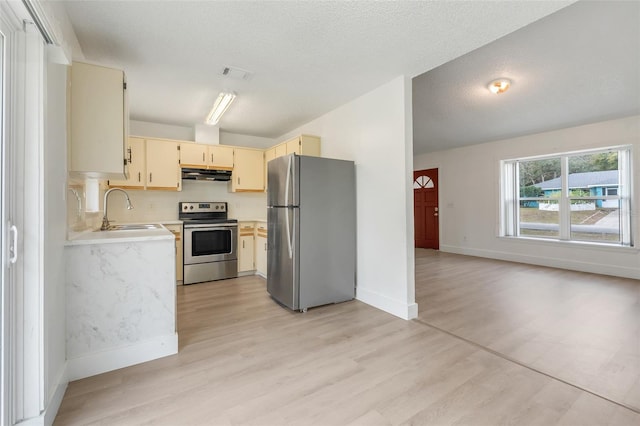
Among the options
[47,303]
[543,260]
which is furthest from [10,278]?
[543,260]

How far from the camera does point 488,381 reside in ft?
6.02

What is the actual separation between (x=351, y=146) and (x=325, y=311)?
6.84ft

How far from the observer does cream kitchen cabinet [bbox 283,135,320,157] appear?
4082 millimetres

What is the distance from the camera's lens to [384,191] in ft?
10.5

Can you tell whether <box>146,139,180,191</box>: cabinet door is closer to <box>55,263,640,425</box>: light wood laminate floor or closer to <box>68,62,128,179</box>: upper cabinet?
<box>68,62,128,179</box>: upper cabinet

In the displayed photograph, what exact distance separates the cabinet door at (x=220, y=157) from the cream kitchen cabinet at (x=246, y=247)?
40.8 inches

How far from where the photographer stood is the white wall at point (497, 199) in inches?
178

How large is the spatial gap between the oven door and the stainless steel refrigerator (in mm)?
1233

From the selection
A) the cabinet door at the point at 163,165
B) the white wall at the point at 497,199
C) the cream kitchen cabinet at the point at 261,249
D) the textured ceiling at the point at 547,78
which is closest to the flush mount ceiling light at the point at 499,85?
the textured ceiling at the point at 547,78

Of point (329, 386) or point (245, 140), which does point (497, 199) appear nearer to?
point (245, 140)

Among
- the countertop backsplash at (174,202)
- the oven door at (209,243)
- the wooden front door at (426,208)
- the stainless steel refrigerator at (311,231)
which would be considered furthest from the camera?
the wooden front door at (426,208)

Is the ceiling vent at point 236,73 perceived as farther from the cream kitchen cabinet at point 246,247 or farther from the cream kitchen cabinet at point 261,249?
the cream kitchen cabinet at point 246,247

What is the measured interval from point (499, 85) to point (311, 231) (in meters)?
3.01

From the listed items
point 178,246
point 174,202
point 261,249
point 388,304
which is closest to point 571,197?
point 388,304
